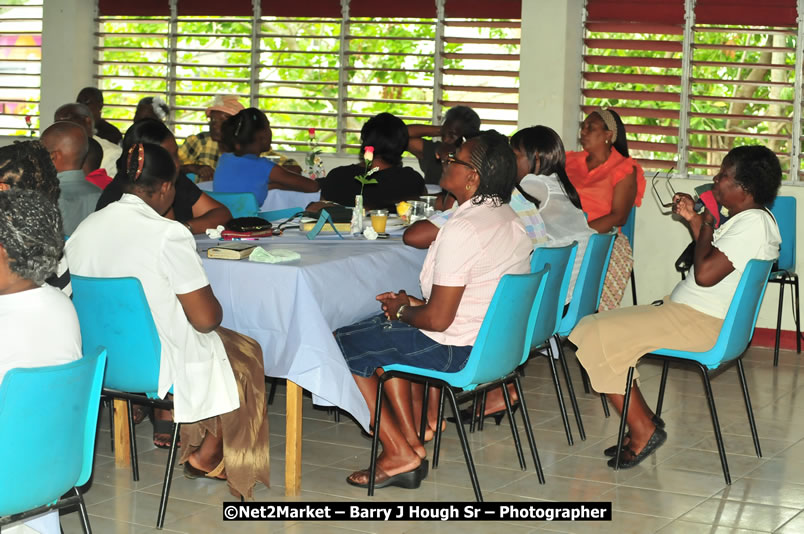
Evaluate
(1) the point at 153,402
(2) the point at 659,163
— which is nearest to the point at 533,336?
(1) the point at 153,402

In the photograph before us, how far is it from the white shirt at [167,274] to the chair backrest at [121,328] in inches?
1.8

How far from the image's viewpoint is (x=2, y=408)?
7.45 ft

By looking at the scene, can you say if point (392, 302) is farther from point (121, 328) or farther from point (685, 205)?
point (685, 205)

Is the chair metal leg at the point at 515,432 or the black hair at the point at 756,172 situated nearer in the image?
the chair metal leg at the point at 515,432

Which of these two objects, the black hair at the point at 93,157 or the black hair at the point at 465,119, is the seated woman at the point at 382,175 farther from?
the black hair at the point at 93,157

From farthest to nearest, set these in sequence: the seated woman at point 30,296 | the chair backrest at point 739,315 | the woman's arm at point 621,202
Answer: the woman's arm at point 621,202 → the chair backrest at point 739,315 → the seated woman at point 30,296

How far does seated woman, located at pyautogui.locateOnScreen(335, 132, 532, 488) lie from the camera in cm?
371

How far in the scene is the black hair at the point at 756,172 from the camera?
4.23 meters

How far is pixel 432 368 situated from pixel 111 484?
134 centimetres

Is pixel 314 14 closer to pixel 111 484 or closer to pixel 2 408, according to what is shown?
pixel 111 484

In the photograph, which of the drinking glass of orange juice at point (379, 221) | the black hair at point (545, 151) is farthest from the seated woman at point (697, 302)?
the drinking glass of orange juice at point (379, 221)

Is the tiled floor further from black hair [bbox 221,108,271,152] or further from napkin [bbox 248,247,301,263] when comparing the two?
black hair [bbox 221,108,271,152]

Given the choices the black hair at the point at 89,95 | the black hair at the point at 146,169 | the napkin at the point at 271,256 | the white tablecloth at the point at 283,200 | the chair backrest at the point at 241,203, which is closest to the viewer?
the black hair at the point at 146,169

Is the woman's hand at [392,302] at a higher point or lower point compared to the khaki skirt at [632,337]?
higher
